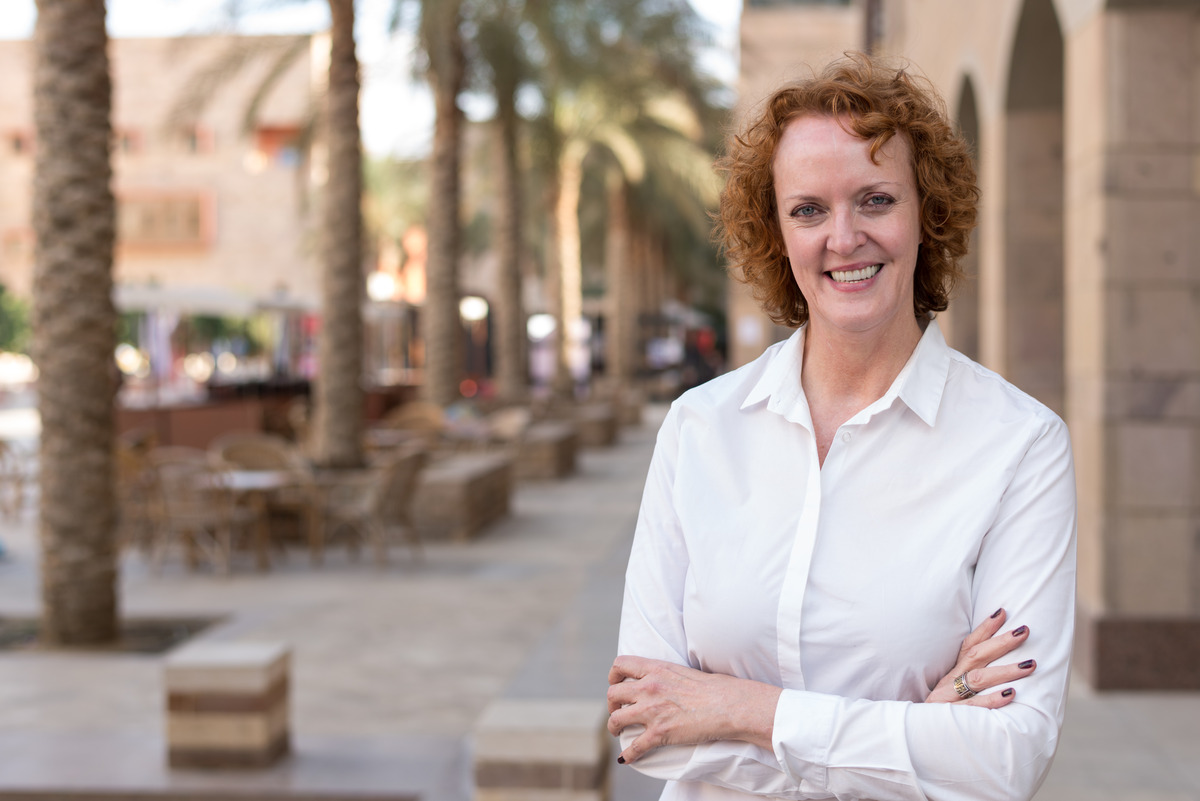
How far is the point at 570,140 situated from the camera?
89.6 ft

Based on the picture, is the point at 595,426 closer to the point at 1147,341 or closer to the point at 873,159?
the point at 1147,341

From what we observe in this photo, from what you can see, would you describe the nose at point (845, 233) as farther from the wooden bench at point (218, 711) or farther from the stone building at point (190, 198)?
the stone building at point (190, 198)

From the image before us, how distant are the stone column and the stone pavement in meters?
0.33

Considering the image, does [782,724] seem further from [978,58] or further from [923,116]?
[978,58]

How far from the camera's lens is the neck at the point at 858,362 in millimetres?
1916

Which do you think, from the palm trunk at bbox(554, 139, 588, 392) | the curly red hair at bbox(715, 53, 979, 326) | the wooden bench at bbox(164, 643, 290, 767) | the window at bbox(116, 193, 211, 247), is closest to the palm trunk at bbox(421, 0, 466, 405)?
the palm trunk at bbox(554, 139, 588, 392)

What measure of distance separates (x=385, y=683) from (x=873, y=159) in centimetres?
569

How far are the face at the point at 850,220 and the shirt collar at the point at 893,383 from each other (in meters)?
0.08

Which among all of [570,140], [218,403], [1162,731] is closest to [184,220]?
[570,140]

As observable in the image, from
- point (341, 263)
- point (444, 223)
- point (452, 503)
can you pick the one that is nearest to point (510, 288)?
point (444, 223)

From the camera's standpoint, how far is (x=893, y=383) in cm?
187

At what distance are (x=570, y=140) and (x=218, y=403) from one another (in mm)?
10413

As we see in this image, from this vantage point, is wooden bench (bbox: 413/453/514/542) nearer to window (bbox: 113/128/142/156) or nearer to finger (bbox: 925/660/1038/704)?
finger (bbox: 925/660/1038/704)

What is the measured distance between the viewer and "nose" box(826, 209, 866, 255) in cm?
182
